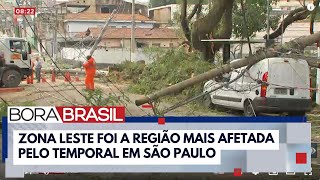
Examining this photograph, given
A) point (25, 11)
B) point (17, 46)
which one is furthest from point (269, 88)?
point (17, 46)

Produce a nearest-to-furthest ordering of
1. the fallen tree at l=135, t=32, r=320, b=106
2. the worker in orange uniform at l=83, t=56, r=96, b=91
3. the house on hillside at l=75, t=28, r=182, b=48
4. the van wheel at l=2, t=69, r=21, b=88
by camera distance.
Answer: the fallen tree at l=135, t=32, r=320, b=106, the worker in orange uniform at l=83, t=56, r=96, b=91, the van wheel at l=2, t=69, r=21, b=88, the house on hillside at l=75, t=28, r=182, b=48

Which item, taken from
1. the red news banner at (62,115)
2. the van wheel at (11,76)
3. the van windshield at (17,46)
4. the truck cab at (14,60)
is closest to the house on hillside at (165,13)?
the truck cab at (14,60)

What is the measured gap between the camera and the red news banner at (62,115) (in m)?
3.73

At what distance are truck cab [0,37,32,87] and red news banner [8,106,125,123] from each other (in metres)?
10.3

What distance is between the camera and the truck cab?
46.0 feet

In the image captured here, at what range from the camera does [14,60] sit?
15.1 metres

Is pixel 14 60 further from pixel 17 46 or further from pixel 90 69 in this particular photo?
pixel 90 69

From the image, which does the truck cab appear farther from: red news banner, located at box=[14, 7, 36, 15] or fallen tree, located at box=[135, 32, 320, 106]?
fallen tree, located at box=[135, 32, 320, 106]

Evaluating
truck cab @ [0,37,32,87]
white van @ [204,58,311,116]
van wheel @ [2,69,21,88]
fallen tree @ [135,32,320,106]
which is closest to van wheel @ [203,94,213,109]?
white van @ [204,58,311,116]

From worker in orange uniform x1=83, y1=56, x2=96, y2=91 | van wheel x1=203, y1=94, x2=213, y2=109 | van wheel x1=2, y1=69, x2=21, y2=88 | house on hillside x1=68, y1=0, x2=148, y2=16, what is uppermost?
house on hillside x1=68, y1=0, x2=148, y2=16

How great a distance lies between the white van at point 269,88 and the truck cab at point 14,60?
8.91 m

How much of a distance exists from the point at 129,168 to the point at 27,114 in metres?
0.87

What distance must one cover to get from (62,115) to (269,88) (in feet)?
10.3

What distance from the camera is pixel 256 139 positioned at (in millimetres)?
3781
